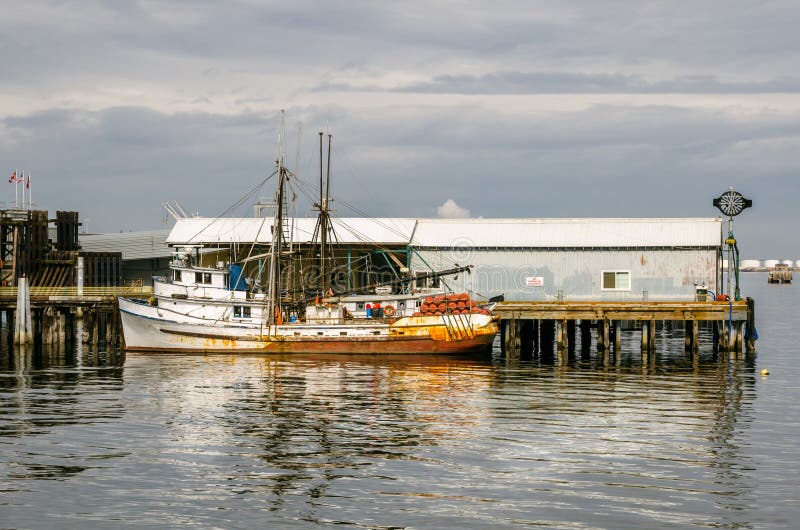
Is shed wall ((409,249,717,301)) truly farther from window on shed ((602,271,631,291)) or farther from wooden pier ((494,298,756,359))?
wooden pier ((494,298,756,359))

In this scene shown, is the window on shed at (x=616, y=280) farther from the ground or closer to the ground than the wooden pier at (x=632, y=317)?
farther from the ground

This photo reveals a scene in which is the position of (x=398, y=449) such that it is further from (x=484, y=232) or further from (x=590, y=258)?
(x=484, y=232)

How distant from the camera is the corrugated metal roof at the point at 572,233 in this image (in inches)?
2493

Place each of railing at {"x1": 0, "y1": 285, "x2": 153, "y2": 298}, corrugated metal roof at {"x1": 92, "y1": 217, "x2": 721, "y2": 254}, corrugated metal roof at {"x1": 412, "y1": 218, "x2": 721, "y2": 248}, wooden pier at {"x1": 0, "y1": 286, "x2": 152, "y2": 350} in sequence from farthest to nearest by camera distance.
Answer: railing at {"x1": 0, "y1": 285, "x2": 153, "y2": 298} < wooden pier at {"x1": 0, "y1": 286, "x2": 152, "y2": 350} < corrugated metal roof at {"x1": 92, "y1": 217, "x2": 721, "y2": 254} < corrugated metal roof at {"x1": 412, "y1": 218, "x2": 721, "y2": 248}

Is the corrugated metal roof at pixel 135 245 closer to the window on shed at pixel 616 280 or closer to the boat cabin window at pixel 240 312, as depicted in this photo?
the boat cabin window at pixel 240 312

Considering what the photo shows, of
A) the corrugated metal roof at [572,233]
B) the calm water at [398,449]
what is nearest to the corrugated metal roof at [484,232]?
the corrugated metal roof at [572,233]

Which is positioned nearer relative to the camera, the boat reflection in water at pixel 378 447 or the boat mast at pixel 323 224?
the boat reflection in water at pixel 378 447

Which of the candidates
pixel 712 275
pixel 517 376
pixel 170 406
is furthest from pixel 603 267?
pixel 170 406

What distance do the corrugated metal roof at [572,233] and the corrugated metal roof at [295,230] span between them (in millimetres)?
1632

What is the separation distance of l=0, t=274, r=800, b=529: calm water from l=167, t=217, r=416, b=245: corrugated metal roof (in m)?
19.7

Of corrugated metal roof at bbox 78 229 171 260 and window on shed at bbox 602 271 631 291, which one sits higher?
corrugated metal roof at bbox 78 229 171 260

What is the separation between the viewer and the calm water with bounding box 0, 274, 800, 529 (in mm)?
23531

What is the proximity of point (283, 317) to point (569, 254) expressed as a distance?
60.1ft

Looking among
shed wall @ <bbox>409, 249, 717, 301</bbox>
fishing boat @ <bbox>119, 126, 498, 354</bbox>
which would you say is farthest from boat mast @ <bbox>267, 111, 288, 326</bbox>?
shed wall @ <bbox>409, 249, 717, 301</bbox>
